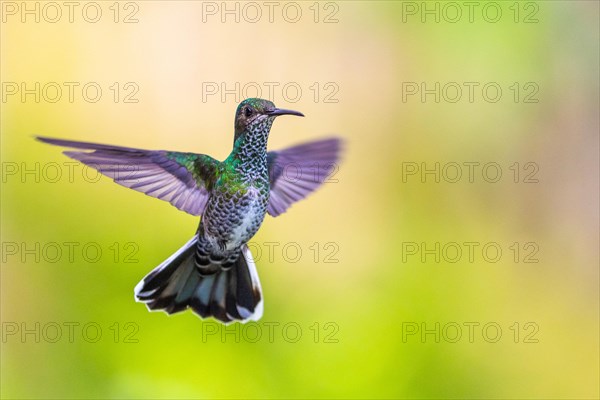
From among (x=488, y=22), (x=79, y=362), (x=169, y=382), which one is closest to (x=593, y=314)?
(x=488, y=22)

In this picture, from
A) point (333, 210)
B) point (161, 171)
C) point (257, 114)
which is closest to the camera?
point (257, 114)

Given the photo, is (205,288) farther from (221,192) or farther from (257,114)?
(257,114)

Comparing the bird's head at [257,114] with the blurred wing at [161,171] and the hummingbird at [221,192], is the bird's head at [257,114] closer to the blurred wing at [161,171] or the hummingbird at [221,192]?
the hummingbird at [221,192]

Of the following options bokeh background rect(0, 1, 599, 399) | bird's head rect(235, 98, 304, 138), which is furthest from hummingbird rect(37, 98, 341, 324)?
bokeh background rect(0, 1, 599, 399)

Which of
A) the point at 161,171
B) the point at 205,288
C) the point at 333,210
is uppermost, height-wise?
the point at 161,171

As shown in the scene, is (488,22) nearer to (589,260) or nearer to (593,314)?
(589,260)

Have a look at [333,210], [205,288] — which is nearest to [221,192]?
[205,288]

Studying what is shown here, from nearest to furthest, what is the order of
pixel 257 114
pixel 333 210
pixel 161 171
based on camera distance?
pixel 257 114, pixel 161 171, pixel 333 210
